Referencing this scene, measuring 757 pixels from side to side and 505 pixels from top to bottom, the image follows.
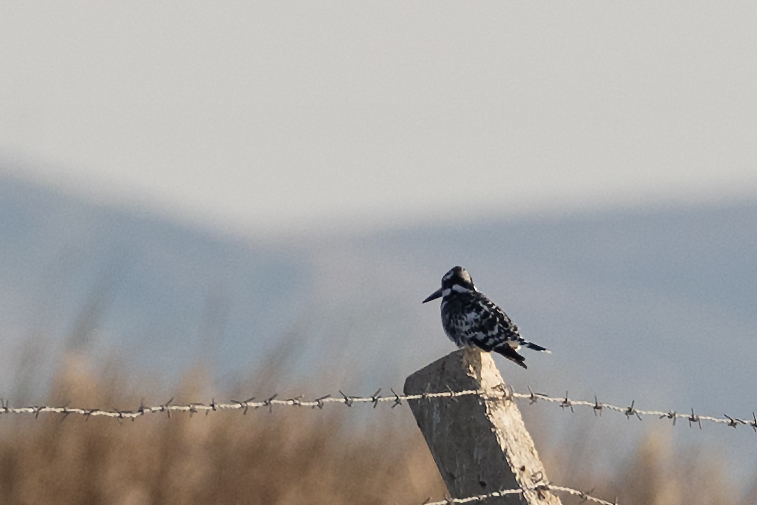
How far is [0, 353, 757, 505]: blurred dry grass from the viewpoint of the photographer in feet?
18.3

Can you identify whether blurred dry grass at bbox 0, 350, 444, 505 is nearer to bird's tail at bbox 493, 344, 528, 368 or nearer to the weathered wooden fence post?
bird's tail at bbox 493, 344, 528, 368

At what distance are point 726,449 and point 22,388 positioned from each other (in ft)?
17.4

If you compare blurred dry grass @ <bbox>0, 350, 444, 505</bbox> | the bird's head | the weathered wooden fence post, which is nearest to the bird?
the bird's head

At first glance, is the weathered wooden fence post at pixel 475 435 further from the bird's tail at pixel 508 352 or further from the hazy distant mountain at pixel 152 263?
the hazy distant mountain at pixel 152 263

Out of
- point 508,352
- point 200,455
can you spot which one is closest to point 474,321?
point 508,352

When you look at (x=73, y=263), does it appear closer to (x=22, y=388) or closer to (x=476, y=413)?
(x=22, y=388)

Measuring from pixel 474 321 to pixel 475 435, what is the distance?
177cm

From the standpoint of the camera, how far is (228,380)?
655 cm

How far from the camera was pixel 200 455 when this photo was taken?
5926 mm

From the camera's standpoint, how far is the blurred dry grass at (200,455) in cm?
557

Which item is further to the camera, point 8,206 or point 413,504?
point 8,206

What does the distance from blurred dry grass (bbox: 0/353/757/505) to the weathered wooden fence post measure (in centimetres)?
212

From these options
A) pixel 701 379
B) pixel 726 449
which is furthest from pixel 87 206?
pixel 726 449

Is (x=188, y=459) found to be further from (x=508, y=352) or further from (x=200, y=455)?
(x=508, y=352)
